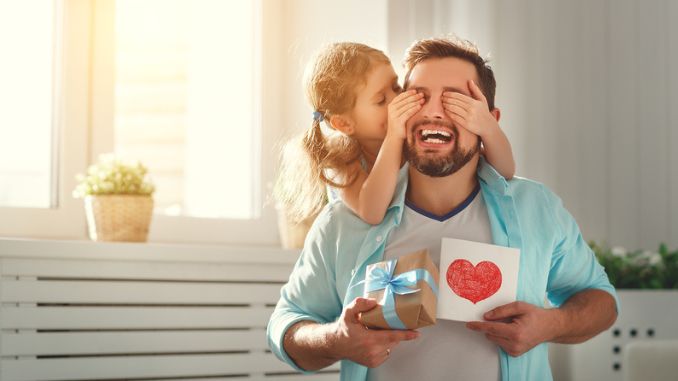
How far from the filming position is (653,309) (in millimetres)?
2891

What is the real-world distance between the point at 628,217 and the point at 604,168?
20 cm

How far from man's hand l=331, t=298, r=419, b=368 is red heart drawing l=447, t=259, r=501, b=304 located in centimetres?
11

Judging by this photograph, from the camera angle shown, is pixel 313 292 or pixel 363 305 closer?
pixel 363 305

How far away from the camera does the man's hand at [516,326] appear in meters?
1.42

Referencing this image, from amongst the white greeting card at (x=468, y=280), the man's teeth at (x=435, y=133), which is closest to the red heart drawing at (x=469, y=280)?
the white greeting card at (x=468, y=280)

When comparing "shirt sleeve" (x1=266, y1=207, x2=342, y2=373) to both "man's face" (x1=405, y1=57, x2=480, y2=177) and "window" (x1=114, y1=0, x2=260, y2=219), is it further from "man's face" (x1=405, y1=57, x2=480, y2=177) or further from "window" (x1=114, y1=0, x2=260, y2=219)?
"window" (x1=114, y1=0, x2=260, y2=219)

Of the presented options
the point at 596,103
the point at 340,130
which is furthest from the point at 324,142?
the point at 596,103

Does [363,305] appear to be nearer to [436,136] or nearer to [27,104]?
[436,136]

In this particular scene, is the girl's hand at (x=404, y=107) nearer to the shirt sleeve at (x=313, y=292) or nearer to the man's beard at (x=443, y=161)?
the man's beard at (x=443, y=161)

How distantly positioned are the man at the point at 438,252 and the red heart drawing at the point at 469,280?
38mm

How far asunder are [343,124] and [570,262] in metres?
0.59

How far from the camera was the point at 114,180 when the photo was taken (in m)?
2.80

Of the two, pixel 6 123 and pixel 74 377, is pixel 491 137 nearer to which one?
pixel 74 377

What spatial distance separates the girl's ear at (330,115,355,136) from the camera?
1.96 meters
